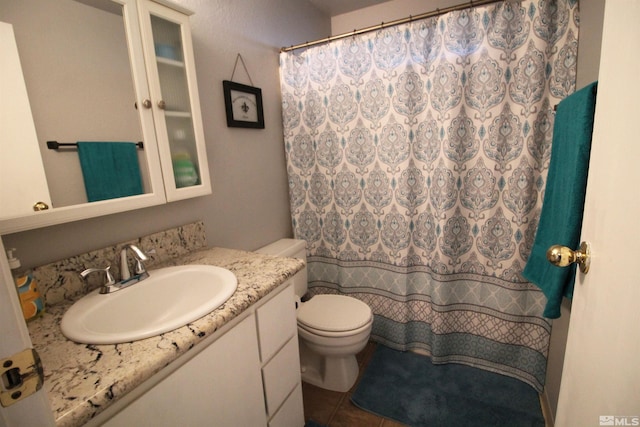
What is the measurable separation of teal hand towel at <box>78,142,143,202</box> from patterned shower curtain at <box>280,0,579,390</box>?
1.02 metres

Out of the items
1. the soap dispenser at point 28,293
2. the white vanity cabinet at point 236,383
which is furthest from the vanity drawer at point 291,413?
the soap dispenser at point 28,293

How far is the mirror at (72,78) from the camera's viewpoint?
Answer: 0.84 meters

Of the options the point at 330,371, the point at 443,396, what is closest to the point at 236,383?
the point at 330,371

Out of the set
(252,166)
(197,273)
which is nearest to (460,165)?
(252,166)

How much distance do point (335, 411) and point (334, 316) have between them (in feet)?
1.53

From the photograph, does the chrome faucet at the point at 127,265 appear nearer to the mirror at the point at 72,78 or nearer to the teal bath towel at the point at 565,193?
the mirror at the point at 72,78

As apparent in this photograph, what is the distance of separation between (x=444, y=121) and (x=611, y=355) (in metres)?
1.25

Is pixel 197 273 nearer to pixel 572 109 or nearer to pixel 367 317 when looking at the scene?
pixel 367 317

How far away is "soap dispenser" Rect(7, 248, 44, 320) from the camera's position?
2.71ft

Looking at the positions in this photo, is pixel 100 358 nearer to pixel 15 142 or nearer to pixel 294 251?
pixel 15 142

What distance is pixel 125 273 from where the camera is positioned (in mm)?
1046

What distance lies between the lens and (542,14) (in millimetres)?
1271

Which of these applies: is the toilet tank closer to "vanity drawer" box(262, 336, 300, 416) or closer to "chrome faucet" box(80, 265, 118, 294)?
"vanity drawer" box(262, 336, 300, 416)

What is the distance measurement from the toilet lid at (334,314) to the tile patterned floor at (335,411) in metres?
0.42
